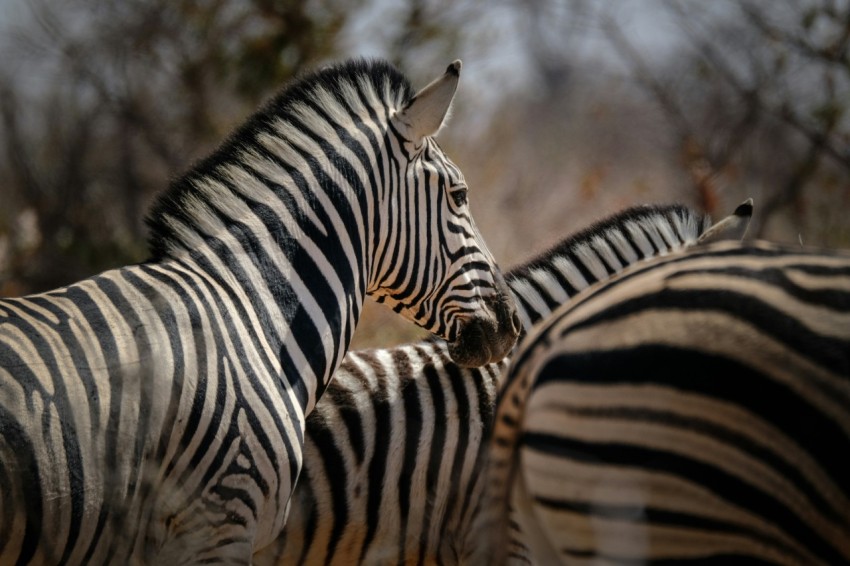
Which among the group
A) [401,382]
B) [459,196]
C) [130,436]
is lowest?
[130,436]

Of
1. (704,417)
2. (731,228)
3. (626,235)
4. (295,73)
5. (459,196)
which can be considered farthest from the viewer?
(295,73)

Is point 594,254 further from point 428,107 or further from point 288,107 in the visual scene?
point 288,107

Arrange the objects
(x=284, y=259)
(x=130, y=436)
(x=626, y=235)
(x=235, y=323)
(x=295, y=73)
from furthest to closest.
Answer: (x=295, y=73)
(x=626, y=235)
(x=284, y=259)
(x=235, y=323)
(x=130, y=436)

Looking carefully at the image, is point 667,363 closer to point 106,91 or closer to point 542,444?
point 542,444

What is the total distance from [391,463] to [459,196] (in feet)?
3.85

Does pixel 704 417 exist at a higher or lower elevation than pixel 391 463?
lower

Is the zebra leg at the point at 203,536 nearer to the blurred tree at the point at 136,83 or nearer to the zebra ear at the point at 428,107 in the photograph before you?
the zebra ear at the point at 428,107

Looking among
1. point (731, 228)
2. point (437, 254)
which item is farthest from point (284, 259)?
point (731, 228)

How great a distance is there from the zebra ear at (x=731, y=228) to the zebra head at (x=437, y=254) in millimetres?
1035

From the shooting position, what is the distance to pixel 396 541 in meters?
3.86

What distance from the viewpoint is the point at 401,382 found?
405 centimetres

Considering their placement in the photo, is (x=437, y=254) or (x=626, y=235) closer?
(x=437, y=254)

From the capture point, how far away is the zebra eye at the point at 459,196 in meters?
4.14

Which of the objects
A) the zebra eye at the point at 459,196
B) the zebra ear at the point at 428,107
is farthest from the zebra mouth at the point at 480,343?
the zebra ear at the point at 428,107
